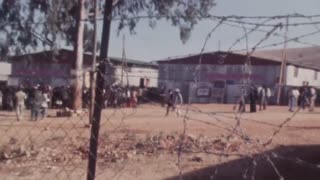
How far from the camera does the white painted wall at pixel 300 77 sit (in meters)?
54.9

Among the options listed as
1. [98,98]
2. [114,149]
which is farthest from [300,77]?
[98,98]

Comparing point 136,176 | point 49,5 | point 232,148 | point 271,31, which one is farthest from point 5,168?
point 49,5

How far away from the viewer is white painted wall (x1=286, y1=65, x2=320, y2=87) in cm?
5494

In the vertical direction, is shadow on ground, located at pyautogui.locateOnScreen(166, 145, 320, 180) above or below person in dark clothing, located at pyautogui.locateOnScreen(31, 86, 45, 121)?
below

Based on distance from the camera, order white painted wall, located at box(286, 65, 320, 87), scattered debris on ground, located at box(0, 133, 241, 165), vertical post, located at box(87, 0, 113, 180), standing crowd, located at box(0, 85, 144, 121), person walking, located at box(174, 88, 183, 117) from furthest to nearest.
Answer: white painted wall, located at box(286, 65, 320, 87) < person walking, located at box(174, 88, 183, 117) < scattered debris on ground, located at box(0, 133, 241, 165) < standing crowd, located at box(0, 85, 144, 121) < vertical post, located at box(87, 0, 113, 180)

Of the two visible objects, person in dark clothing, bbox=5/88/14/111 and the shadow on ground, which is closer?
the shadow on ground

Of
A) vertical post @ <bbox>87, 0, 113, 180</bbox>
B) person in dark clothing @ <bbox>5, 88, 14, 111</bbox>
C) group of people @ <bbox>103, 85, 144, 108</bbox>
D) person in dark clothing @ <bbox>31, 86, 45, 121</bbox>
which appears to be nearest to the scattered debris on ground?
group of people @ <bbox>103, 85, 144, 108</bbox>

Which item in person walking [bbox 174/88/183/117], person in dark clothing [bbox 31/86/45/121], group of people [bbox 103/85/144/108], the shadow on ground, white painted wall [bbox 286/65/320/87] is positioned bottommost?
the shadow on ground

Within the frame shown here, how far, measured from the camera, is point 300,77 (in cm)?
5753

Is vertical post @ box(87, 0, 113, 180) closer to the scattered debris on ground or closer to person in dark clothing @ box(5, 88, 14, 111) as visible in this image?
the scattered debris on ground

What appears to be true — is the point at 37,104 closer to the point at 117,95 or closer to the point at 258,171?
the point at 258,171

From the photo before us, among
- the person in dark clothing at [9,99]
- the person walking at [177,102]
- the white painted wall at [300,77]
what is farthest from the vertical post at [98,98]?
the white painted wall at [300,77]

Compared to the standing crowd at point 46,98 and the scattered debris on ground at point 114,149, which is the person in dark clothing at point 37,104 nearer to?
the standing crowd at point 46,98

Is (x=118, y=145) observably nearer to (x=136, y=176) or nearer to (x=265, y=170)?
(x=136, y=176)
